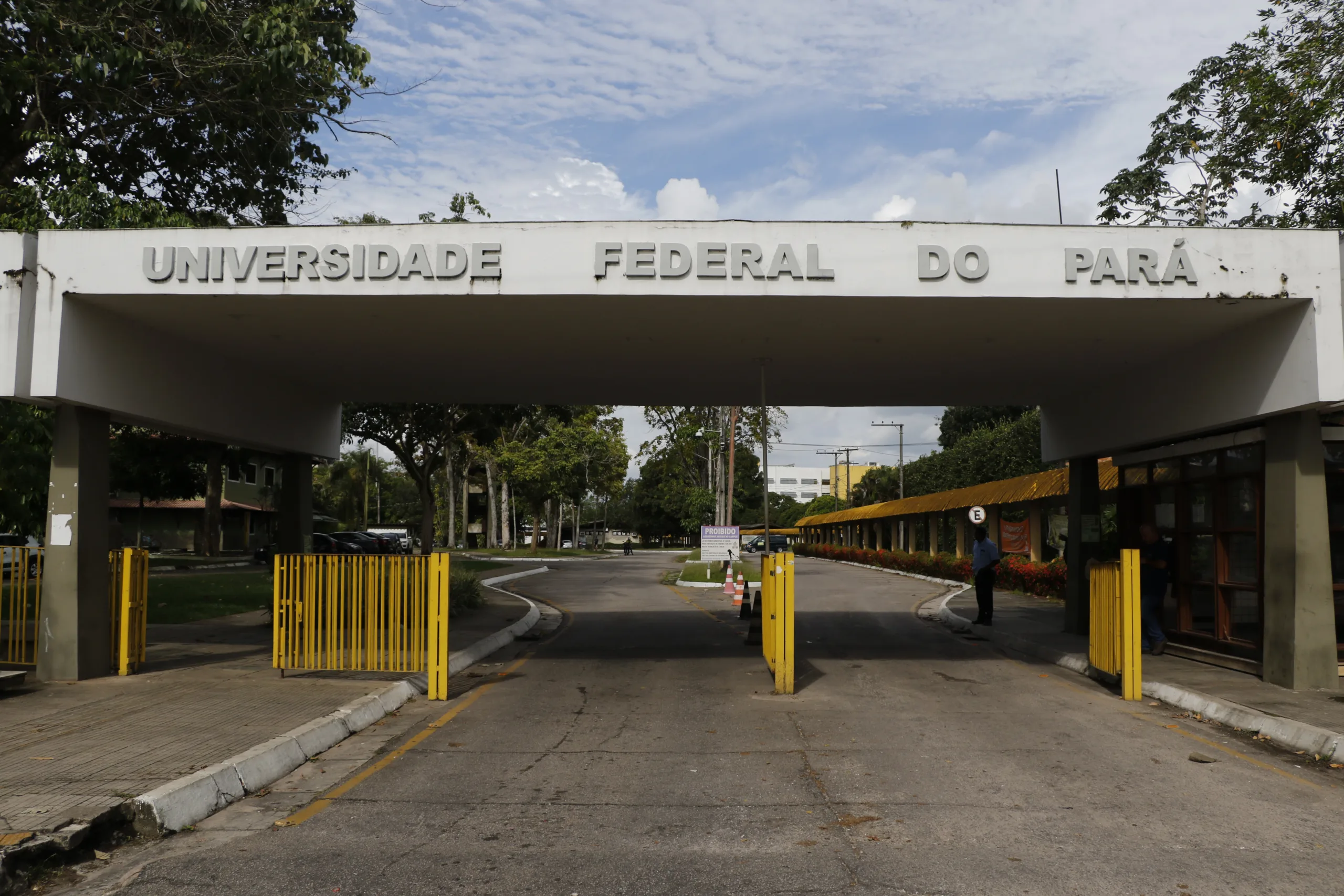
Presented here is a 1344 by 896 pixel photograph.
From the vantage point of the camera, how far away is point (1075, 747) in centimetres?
800

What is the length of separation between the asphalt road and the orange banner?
2135cm

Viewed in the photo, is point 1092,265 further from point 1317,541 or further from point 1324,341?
point 1317,541

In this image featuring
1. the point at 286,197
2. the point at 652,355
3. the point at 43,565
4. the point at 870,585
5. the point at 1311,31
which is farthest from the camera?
the point at 870,585

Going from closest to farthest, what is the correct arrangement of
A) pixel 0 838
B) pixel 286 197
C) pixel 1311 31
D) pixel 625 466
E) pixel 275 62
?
pixel 0 838 < pixel 275 62 < pixel 1311 31 < pixel 286 197 < pixel 625 466

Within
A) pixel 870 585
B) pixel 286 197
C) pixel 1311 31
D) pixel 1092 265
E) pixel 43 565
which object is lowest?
pixel 870 585

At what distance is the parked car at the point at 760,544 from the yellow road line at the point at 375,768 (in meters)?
59.5

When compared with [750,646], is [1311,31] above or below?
above

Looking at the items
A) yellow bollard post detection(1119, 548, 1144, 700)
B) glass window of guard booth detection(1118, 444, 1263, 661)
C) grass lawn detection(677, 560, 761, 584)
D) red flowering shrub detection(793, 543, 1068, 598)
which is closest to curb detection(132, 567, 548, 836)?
yellow bollard post detection(1119, 548, 1144, 700)

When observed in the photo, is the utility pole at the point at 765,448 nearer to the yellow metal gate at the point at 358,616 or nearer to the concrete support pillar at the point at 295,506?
the yellow metal gate at the point at 358,616

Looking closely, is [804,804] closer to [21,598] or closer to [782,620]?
[782,620]

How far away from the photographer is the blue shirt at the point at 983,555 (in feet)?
58.7

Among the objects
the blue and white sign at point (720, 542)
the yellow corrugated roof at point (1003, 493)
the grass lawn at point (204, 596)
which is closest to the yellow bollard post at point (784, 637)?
the yellow corrugated roof at point (1003, 493)

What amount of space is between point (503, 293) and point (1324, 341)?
8079 millimetres

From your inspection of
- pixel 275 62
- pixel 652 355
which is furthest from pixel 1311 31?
pixel 275 62
